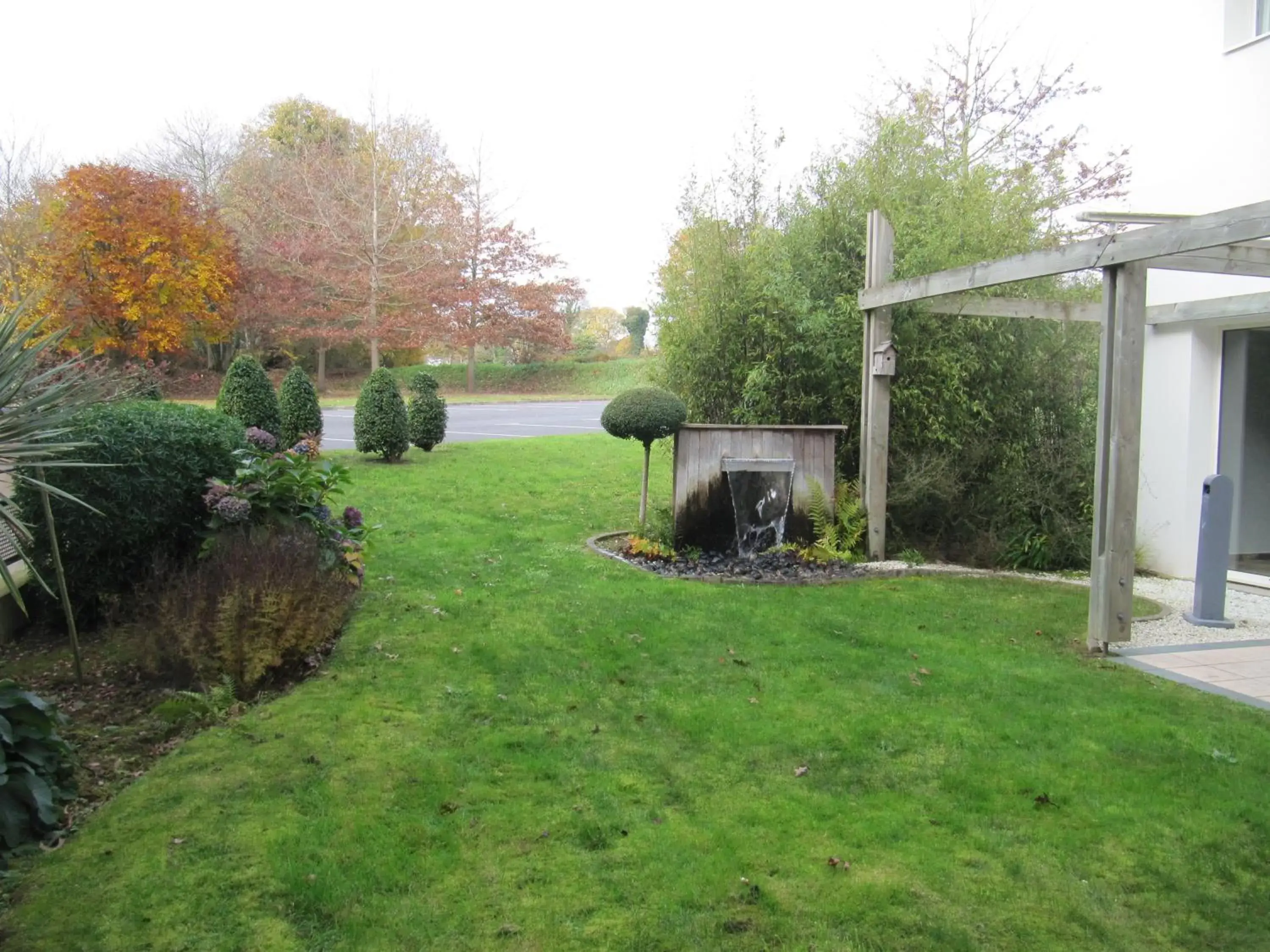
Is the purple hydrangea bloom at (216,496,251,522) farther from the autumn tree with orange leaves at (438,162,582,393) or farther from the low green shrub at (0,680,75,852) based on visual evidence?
the autumn tree with orange leaves at (438,162,582,393)

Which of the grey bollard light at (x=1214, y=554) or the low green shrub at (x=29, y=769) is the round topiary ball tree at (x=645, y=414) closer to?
the grey bollard light at (x=1214, y=554)

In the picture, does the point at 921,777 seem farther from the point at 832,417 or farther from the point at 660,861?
the point at 832,417

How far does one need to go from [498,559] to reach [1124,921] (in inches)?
204

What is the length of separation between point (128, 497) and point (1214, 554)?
22.5 feet

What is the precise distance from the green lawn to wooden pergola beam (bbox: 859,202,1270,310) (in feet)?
7.41

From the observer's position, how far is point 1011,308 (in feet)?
22.6

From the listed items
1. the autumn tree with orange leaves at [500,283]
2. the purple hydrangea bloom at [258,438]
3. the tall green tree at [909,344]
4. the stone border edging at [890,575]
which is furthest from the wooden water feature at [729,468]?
the autumn tree with orange leaves at [500,283]

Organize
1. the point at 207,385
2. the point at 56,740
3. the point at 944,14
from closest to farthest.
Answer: the point at 56,740 → the point at 944,14 → the point at 207,385

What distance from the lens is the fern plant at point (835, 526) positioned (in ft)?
23.5

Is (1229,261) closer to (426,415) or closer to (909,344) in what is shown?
(909,344)

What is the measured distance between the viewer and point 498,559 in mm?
6879

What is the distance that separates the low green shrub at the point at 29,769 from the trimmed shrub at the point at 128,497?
1696mm

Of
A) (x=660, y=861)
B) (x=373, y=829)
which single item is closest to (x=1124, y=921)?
(x=660, y=861)

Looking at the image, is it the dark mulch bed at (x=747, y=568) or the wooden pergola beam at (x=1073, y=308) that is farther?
the wooden pergola beam at (x=1073, y=308)
